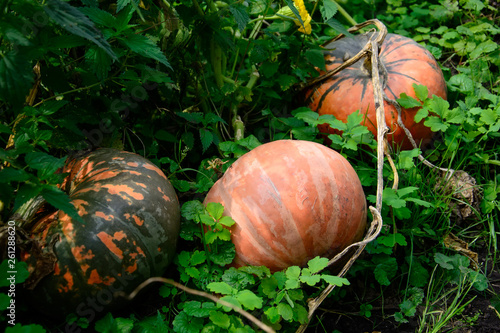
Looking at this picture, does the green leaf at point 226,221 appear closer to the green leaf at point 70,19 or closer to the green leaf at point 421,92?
the green leaf at point 70,19

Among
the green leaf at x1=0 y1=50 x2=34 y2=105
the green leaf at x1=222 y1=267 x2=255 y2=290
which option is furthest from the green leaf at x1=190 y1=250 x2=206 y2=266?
the green leaf at x1=0 y1=50 x2=34 y2=105

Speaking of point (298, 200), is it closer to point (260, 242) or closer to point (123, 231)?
point (260, 242)

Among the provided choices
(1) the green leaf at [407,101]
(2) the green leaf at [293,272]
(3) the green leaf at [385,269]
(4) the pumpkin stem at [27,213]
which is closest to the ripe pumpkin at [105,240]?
(4) the pumpkin stem at [27,213]

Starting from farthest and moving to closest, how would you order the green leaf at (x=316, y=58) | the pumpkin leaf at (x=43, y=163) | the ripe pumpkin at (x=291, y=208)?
the green leaf at (x=316, y=58)
the ripe pumpkin at (x=291, y=208)
the pumpkin leaf at (x=43, y=163)

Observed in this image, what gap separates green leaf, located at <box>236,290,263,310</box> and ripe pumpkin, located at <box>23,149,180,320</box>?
1.36ft

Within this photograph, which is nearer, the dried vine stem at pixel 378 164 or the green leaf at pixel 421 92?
the dried vine stem at pixel 378 164

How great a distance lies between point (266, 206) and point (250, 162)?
24cm

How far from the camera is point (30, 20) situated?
1546 mm

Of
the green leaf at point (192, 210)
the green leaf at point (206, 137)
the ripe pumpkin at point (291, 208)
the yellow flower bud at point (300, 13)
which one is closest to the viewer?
the ripe pumpkin at point (291, 208)

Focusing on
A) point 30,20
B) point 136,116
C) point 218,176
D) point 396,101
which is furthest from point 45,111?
point 396,101

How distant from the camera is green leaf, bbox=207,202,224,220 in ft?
6.06

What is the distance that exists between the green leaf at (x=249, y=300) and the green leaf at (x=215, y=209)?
35 cm

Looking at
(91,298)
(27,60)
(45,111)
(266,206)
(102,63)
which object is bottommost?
(91,298)

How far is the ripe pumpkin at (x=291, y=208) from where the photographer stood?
1.81m
